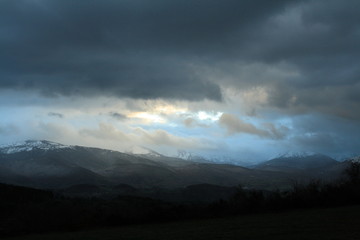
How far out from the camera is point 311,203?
3669cm

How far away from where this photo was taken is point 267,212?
1406 inches

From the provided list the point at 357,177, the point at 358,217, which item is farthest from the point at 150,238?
the point at 357,177

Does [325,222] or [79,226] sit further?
[79,226]

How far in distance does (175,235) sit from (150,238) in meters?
1.57

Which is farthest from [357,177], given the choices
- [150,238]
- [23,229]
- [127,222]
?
[23,229]

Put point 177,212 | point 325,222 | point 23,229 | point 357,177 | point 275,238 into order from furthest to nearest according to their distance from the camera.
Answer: point 357,177 < point 177,212 < point 23,229 < point 325,222 < point 275,238

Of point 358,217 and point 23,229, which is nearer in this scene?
point 358,217

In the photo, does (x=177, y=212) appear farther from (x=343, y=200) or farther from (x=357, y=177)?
(x=357, y=177)

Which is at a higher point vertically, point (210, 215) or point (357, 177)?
point (357, 177)

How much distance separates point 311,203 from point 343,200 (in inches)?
111

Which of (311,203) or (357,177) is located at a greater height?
(357,177)

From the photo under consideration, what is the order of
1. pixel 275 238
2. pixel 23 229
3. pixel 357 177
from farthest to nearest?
pixel 357 177
pixel 23 229
pixel 275 238

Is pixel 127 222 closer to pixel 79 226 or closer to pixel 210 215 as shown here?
pixel 79 226

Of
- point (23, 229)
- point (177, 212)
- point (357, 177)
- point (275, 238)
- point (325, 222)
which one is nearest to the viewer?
point (275, 238)
